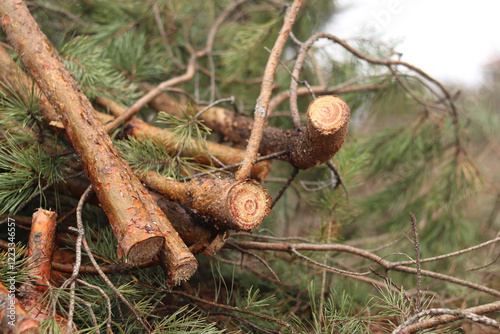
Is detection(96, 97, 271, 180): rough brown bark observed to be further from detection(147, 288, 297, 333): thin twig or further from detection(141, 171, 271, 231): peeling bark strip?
detection(147, 288, 297, 333): thin twig

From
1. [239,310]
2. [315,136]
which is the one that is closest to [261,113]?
[315,136]

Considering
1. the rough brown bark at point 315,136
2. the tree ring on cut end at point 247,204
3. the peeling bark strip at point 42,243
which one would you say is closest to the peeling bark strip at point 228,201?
the tree ring on cut end at point 247,204

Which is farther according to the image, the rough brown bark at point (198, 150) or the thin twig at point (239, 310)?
the rough brown bark at point (198, 150)

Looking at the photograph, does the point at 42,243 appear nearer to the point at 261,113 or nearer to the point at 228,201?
the point at 228,201

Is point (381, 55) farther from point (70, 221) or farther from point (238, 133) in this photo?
point (70, 221)

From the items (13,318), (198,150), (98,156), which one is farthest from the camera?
(198,150)

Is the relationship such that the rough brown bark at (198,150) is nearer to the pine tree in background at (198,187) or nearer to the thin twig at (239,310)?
A: the pine tree in background at (198,187)

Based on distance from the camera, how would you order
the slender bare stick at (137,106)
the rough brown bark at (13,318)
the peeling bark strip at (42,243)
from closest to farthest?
the rough brown bark at (13,318), the peeling bark strip at (42,243), the slender bare stick at (137,106)
